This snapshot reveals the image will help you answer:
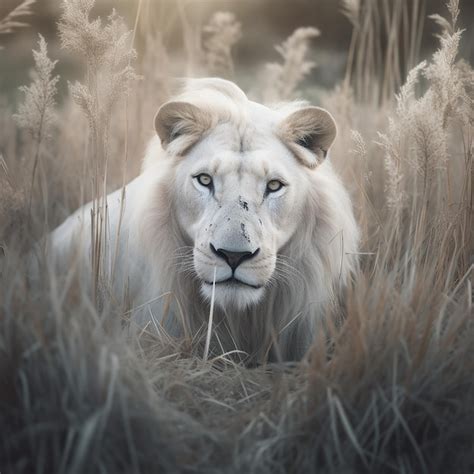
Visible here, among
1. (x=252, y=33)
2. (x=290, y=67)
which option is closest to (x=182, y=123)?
(x=290, y=67)

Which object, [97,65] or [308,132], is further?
[308,132]

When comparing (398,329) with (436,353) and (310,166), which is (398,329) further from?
(310,166)

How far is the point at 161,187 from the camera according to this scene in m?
3.97

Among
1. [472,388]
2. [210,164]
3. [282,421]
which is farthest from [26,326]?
[472,388]

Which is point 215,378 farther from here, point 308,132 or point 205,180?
point 308,132

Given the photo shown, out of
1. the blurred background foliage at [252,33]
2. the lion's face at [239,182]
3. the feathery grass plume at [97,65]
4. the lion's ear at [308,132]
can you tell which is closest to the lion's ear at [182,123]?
the lion's face at [239,182]

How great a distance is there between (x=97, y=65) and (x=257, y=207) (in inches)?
42.0

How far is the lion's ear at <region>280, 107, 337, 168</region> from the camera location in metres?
3.85

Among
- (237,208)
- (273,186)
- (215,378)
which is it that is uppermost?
A: (273,186)

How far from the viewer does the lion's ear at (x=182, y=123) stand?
3.81 metres

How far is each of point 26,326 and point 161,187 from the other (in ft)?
5.03

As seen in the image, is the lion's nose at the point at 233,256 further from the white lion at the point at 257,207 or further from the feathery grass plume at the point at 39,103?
the feathery grass plume at the point at 39,103

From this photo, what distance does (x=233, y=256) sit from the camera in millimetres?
3365

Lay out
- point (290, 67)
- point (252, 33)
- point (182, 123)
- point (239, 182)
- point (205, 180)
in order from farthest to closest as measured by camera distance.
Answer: point (252, 33) < point (290, 67) < point (182, 123) < point (205, 180) < point (239, 182)
